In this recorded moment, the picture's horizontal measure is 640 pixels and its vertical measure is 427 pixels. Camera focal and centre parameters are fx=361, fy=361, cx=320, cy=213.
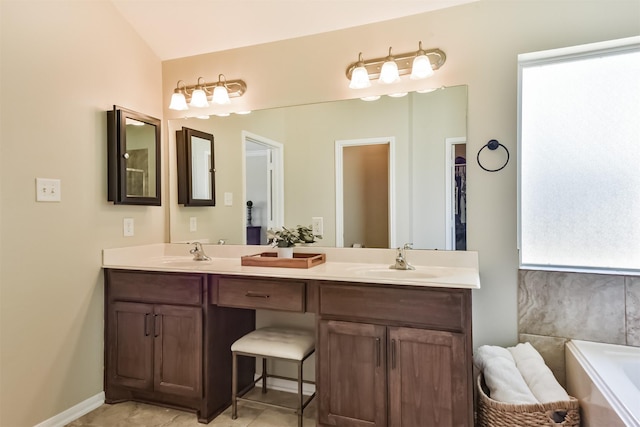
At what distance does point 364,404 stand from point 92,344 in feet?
5.33

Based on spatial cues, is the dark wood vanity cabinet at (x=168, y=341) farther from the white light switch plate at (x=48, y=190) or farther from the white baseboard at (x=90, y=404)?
the white light switch plate at (x=48, y=190)

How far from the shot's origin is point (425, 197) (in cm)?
207

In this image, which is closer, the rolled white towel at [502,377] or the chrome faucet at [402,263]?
the rolled white towel at [502,377]

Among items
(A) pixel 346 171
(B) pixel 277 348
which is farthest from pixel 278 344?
(A) pixel 346 171

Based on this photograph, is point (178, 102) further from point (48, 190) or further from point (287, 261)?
point (287, 261)

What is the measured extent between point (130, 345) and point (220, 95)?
5.47 feet

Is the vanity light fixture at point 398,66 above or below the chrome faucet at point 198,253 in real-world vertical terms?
above

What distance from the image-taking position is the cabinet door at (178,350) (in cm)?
199

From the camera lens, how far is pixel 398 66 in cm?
208

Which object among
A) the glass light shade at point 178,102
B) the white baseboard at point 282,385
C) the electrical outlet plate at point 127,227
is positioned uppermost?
the glass light shade at point 178,102

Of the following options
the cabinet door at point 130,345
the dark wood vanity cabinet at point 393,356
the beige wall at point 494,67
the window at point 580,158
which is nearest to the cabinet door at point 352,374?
the dark wood vanity cabinet at point 393,356

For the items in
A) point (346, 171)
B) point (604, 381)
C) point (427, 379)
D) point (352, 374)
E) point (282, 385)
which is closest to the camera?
point (604, 381)

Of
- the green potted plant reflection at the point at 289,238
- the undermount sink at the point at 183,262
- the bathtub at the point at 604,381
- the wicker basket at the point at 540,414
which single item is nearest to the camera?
the bathtub at the point at 604,381

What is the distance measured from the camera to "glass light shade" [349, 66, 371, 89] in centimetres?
209
